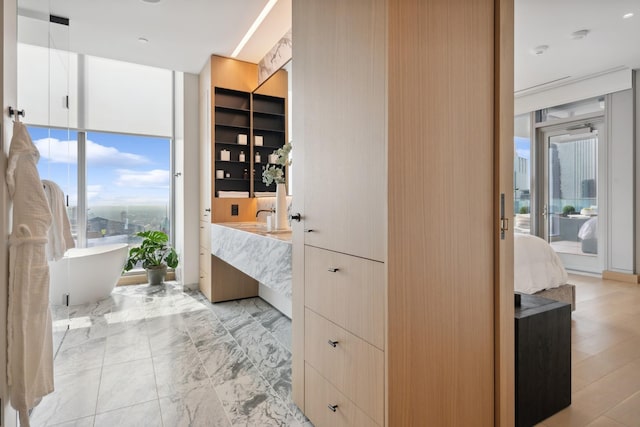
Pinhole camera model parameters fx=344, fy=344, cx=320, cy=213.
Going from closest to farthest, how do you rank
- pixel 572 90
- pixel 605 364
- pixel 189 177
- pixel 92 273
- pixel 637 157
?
pixel 605 364 < pixel 92 273 < pixel 189 177 < pixel 637 157 < pixel 572 90

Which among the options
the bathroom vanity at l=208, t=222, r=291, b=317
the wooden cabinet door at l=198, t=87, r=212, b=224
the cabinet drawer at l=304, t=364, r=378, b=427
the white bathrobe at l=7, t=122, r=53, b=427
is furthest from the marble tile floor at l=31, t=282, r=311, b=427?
the wooden cabinet door at l=198, t=87, r=212, b=224

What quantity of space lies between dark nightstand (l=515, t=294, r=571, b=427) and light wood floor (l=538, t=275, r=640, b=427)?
10 cm

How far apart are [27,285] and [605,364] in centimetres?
325

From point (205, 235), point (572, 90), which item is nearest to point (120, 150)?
point (205, 235)

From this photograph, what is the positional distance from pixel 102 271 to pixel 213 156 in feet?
5.94

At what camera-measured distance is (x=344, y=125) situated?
1423mm

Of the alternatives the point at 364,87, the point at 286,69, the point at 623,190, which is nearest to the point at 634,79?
the point at 623,190

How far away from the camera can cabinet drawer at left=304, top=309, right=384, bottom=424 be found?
1.23m

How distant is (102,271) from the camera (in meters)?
3.89

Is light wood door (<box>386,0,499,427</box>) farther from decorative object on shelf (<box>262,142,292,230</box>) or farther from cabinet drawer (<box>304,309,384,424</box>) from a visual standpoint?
decorative object on shelf (<box>262,142,292,230</box>)

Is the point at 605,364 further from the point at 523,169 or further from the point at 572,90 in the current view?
the point at 523,169

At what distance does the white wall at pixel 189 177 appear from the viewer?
433cm

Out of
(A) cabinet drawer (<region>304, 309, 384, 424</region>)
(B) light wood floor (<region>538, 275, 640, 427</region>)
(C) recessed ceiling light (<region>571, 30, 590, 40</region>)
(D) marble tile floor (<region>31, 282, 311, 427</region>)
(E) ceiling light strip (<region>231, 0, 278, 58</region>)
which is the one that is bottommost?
(D) marble tile floor (<region>31, 282, 311, 427</region>)

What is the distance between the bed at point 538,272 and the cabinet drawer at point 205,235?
3165 mm
